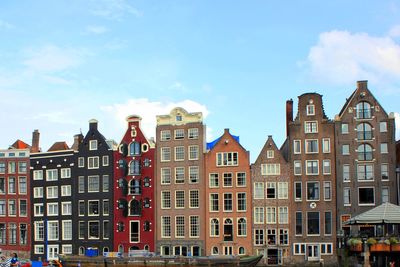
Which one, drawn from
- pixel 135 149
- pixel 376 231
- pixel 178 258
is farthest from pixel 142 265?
pixel 376 231

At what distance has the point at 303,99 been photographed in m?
78.9

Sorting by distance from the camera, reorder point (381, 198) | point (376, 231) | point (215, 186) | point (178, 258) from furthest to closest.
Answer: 1. point (215, 186)
2. point (381, 198)
3. point (178, 258)
4. point (376, 231)

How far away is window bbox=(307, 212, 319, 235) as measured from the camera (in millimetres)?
77188

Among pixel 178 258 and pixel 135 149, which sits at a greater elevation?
pixel 135 149

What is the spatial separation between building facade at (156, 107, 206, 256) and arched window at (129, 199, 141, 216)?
2675 millimetres

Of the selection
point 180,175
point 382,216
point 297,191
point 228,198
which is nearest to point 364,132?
point 297,191

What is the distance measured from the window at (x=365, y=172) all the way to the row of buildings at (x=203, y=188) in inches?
4.6

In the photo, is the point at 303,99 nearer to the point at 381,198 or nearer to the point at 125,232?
the point at 381,198

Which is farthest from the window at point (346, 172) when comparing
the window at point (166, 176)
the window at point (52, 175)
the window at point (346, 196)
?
the window at point (52, 175)

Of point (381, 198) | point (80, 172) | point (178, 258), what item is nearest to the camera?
point (178, 258)

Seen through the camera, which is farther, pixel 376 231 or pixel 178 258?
pixel 178 258

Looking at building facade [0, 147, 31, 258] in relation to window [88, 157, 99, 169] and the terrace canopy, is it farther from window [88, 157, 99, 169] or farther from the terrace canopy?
the terrace canopy

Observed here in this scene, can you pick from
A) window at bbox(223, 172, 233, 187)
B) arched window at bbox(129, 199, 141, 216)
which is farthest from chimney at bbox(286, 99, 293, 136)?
arched window at bbox(129, 199, 141, 216)

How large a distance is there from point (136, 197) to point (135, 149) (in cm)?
633
